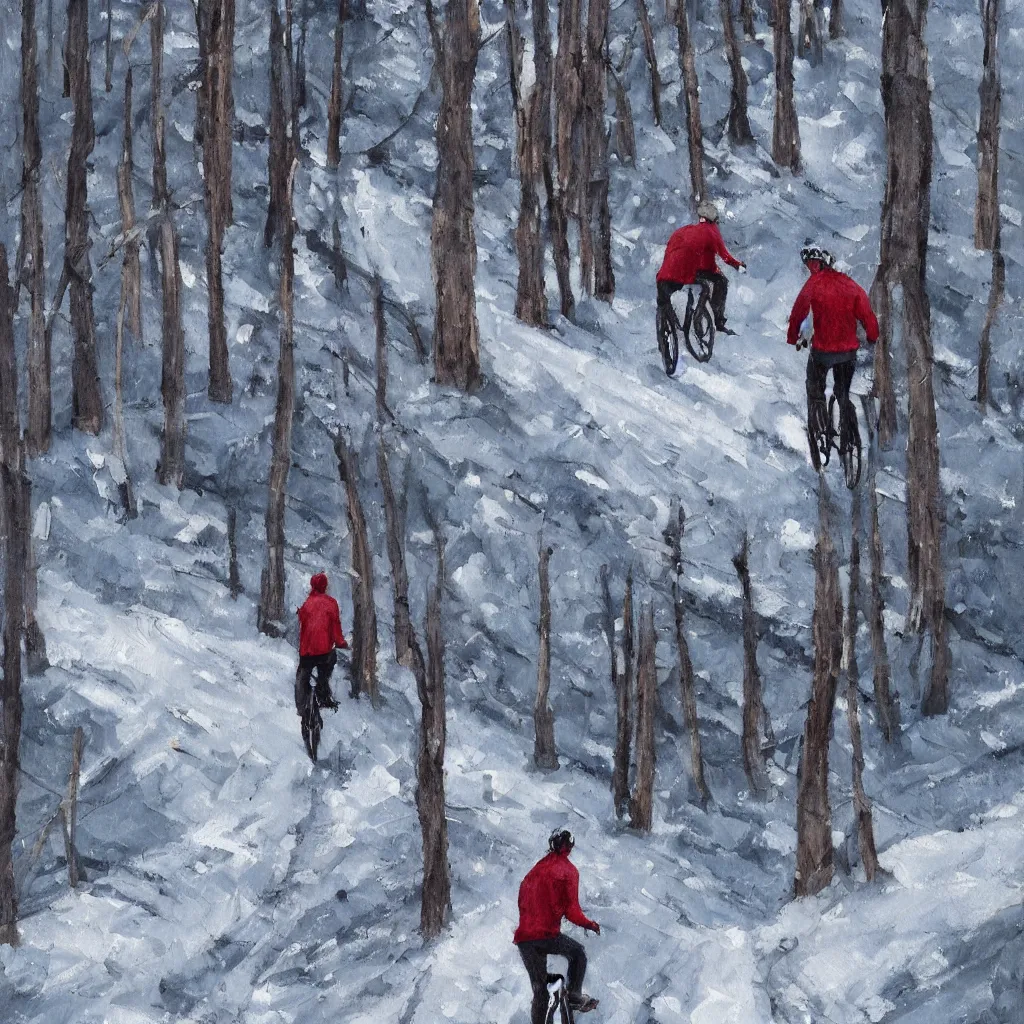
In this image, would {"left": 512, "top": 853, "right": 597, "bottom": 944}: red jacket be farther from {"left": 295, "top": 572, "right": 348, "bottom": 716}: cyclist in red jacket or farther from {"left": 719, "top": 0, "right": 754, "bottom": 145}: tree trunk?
{"left": 719, "top": 0, "right": 754, "bottom": 145}: tree trunk

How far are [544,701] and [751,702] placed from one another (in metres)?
1.43

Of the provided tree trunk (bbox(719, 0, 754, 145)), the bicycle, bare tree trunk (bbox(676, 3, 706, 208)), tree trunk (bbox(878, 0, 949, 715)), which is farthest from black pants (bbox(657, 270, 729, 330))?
tree trunk (bbox(719, 0, 754, 145))

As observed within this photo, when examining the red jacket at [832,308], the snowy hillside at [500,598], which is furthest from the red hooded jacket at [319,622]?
the red jacket at [832,308]

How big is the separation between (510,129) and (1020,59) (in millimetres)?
4435

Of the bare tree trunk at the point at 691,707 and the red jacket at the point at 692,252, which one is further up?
the red jacket at the point at 692,252

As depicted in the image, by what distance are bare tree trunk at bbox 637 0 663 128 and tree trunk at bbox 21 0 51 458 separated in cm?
500

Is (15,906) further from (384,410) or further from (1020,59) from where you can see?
(1020,59)

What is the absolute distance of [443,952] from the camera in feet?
35.3

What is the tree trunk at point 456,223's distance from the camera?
14.3 m

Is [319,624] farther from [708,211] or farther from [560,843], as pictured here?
[708,211]

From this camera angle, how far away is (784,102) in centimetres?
1527

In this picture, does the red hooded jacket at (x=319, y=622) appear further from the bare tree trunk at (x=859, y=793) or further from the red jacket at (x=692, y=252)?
the bare tree trunk at (x=859, y=793)

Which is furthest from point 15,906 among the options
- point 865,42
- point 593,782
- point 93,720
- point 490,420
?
point 865,42

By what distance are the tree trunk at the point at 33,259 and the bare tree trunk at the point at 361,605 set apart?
2750mm
